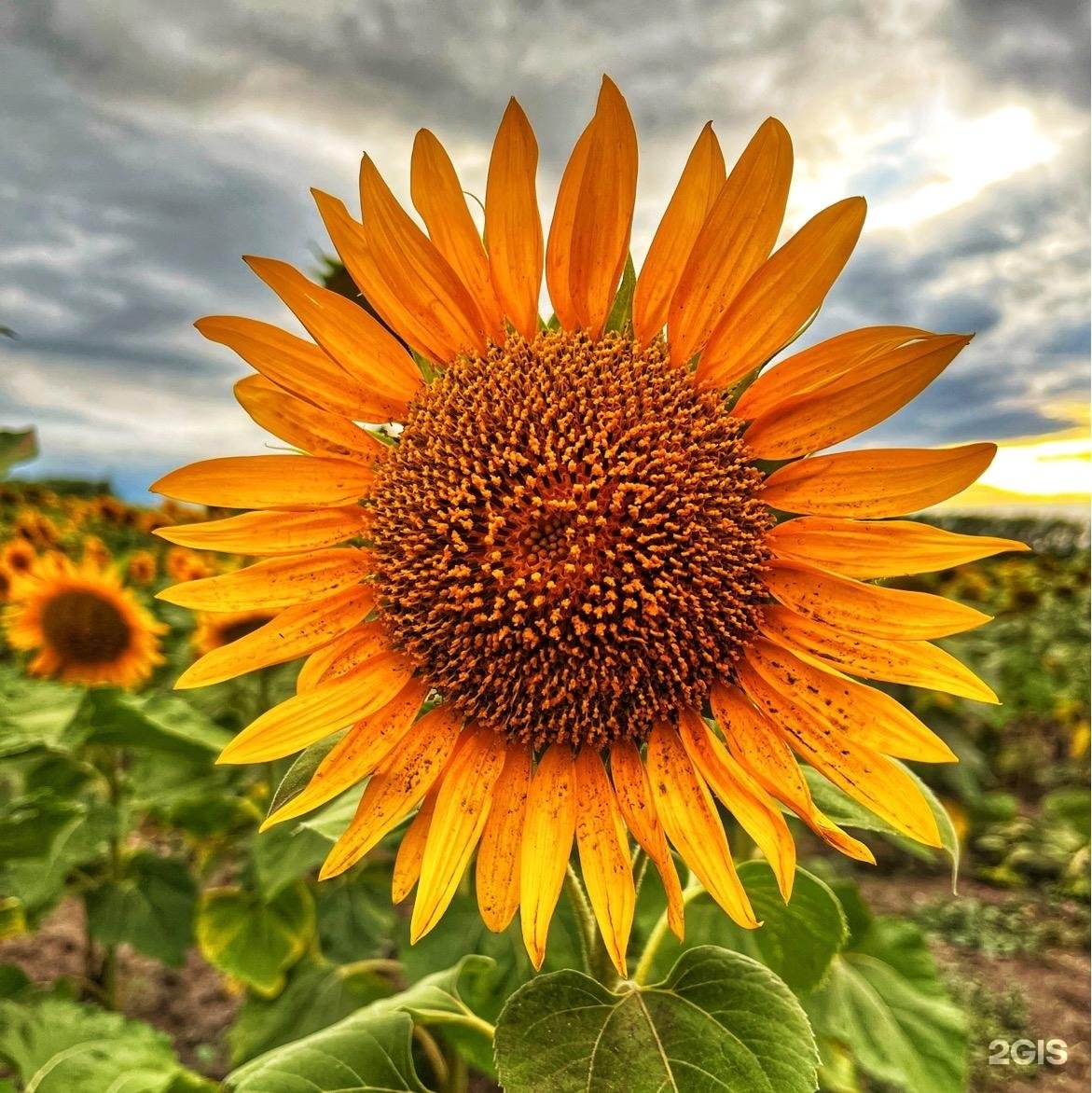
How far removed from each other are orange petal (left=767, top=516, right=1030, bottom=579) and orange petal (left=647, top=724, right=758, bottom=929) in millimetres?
230

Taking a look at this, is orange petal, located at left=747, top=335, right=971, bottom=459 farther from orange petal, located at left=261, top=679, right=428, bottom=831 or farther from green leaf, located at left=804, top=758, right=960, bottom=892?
orange petal, located at left=261, top=679, right=428, bottom=831

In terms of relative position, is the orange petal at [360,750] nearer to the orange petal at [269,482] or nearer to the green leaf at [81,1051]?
the orange petal at [269,482]

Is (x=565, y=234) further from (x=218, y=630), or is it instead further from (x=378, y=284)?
(x=218, y=630)

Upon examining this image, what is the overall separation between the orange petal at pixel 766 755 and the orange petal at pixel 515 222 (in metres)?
0.46

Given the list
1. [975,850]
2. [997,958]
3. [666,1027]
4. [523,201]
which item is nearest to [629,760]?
[666,1027]

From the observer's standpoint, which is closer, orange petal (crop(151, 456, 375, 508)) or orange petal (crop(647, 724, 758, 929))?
orange petal (crop(647, 724, 758, 929))

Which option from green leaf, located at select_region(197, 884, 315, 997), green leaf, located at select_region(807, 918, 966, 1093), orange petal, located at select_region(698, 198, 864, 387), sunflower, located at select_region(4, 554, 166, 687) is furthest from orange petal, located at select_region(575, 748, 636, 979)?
sunflower, located at select_region(4, 554, 166, 687)

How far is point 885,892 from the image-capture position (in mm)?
3342

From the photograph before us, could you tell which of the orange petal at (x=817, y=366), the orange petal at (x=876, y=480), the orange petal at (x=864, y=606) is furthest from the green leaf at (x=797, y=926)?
the orange petal at (x=817, y=366)

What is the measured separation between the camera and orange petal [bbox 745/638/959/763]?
0.82 meters

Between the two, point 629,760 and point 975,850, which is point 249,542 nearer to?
point 629,760

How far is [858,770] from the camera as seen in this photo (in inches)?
32.9

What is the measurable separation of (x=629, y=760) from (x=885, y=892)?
296 centimetres

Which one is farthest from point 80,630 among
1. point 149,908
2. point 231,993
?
point 231,993
